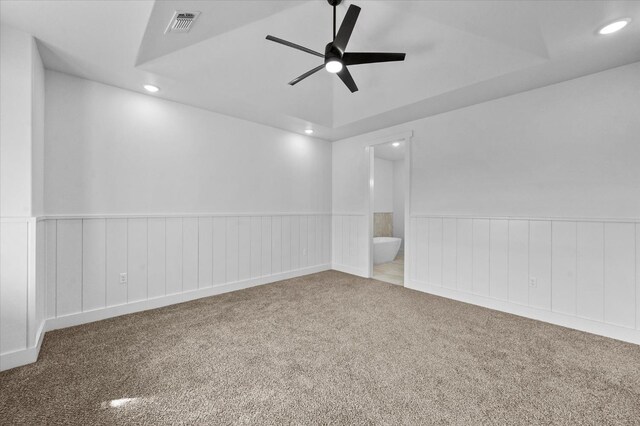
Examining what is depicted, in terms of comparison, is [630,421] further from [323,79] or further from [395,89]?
[323,79]

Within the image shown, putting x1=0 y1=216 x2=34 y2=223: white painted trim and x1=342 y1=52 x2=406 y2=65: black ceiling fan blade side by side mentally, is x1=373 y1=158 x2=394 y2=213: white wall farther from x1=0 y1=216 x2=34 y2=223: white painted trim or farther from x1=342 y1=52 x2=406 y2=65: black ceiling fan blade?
x1=0 y1=216 x2=34 y2=223: white painted trim

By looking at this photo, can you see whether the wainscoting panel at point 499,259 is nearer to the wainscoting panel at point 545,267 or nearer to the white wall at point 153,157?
the wainscoting panel at point 545,267

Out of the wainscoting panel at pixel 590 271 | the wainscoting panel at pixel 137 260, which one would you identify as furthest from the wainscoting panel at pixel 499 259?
the wainscoting panel at pixel 137 260

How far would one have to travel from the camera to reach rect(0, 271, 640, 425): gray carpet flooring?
153 cm

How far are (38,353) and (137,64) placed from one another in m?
2.56

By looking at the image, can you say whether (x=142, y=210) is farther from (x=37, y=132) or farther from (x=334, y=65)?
(x=334, y=65)

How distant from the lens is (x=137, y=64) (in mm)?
2496

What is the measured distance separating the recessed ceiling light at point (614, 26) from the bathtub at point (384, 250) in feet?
13.5

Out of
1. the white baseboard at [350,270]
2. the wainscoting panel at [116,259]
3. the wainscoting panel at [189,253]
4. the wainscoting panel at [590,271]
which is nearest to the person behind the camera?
the wainscoting panel at [590,271]

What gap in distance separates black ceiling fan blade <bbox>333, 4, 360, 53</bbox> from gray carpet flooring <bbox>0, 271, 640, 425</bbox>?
2384 millimetres

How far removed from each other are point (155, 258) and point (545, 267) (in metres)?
4.27

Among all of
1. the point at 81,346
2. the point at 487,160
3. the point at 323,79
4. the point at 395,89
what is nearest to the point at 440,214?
the point at 487,160

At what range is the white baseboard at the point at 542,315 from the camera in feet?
7.93

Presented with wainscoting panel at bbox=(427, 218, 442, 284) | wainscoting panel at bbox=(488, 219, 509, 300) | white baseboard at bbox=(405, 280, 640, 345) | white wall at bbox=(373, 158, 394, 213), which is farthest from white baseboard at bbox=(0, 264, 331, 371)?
white wall at bbox=(373, 158, 394, 213)
